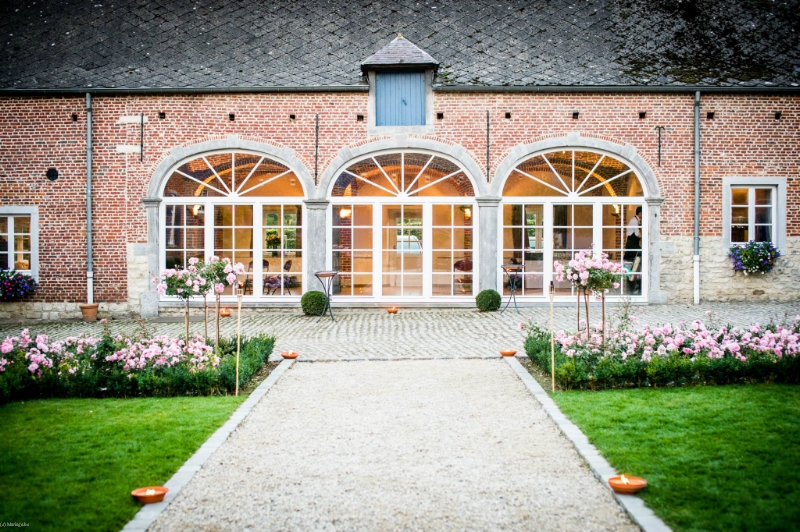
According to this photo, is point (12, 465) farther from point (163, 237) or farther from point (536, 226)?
point (536, 226)

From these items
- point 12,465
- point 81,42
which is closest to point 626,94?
point 81,42

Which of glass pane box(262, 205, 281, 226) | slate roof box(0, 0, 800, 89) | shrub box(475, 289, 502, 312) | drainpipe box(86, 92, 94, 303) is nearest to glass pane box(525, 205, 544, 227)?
shrub box(475, 289, 502, 312)

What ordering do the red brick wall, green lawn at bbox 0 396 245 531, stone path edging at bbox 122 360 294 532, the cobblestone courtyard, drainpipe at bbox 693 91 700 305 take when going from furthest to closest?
the red brick wall < drainpipe at bbox 693 91 700 305 < the cobblestone courtyard < green lawn at bbox 0 396 245 531 < stone path edging at bbox 122 360 294 532

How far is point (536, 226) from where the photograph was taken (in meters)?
13.7

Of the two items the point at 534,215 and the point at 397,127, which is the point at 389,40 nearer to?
the point at 397,127

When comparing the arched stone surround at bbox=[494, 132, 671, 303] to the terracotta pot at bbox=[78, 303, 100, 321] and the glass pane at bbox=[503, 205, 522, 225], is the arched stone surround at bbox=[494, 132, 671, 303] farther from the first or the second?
the terracotta pot at bbox=[78, 303, 100, 321]

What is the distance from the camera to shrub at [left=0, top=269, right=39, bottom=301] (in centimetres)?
1312

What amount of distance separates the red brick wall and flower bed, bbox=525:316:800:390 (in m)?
6.86

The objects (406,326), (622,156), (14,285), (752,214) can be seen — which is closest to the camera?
(406,326)

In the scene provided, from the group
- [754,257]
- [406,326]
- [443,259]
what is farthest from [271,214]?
[754,257]

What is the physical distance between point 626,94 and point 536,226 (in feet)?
10.3

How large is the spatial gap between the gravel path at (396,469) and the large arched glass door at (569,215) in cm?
729

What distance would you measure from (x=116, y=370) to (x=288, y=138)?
25.6ft

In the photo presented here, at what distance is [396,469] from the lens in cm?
448
